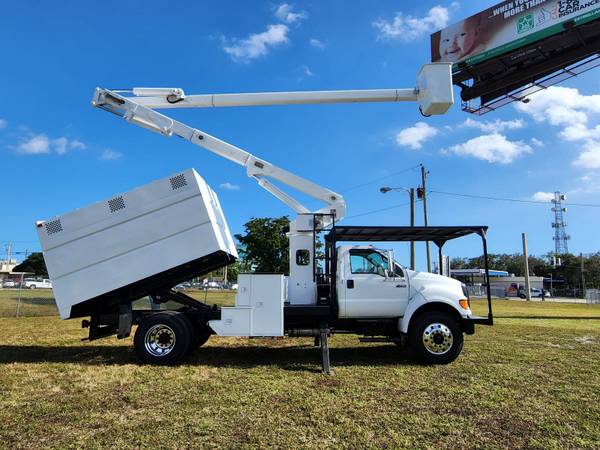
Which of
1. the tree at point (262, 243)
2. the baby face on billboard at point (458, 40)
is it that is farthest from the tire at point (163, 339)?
the baby face on billboard at point (458, 40)

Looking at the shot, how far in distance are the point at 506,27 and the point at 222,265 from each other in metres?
23.4

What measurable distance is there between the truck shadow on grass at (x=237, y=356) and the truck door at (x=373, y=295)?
93 centimetres

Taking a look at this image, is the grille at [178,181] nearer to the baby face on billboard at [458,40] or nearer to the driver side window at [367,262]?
the driver side window at [367,262]

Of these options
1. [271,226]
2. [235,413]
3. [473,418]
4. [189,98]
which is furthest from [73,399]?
[271,226]

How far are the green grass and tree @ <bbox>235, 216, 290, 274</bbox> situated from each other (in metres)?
12.7

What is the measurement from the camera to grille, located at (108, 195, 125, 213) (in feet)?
26.0

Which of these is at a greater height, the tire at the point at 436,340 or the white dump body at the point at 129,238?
the white dump body at the point at 129,238

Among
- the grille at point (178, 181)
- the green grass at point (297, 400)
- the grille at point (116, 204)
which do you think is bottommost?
Answer: the green grass at point (297, 400)

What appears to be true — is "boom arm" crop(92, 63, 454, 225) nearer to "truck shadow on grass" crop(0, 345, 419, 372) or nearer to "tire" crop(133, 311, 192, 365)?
"truck shadow on grass" crop(0, 345, 419, 372)

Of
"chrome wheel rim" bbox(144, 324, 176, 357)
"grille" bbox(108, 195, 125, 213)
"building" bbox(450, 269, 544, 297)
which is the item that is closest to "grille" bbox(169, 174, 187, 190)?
"grille" bbox(108, 195, 125, 213)

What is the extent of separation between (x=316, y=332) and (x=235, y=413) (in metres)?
3.34

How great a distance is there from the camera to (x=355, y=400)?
567cm

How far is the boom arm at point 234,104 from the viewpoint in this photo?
30.1 ft

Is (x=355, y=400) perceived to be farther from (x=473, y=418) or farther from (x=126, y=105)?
(x=126, y=105)
